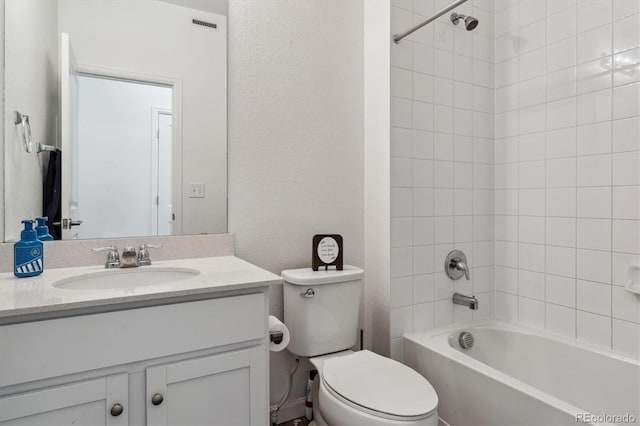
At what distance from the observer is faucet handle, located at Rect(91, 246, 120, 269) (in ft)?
4.43

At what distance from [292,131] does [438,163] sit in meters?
0.78

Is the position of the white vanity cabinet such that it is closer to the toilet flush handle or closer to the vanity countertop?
the vanity countertop

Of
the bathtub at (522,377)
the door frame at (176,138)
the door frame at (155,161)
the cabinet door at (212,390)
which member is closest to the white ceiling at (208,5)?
the door frame at (176,138)

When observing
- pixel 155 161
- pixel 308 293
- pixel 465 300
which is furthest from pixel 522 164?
pixel 155 161

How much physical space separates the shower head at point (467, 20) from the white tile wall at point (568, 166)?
0.42 meters

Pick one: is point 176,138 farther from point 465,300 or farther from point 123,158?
point 465,300

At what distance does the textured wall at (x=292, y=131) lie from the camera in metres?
1.66

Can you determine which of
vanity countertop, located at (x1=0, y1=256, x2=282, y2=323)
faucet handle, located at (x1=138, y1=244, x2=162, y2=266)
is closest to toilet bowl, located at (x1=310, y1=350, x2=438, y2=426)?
vanity countertop, located at (x1=0, y1=256, x2=282, y2=323)

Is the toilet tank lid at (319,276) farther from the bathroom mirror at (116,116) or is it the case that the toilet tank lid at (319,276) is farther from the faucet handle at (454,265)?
the faucet handle at (454,265)

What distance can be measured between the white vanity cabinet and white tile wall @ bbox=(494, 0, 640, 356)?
1.48 metres

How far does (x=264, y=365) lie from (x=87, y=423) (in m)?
0.48

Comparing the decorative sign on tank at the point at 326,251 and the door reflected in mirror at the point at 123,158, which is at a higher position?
the door reflected in mirror at the point at 123,158

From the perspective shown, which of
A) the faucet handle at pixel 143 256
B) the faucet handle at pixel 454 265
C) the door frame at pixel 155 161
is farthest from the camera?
the faucet handle at pixel 454 265

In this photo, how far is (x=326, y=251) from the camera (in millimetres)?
1701
